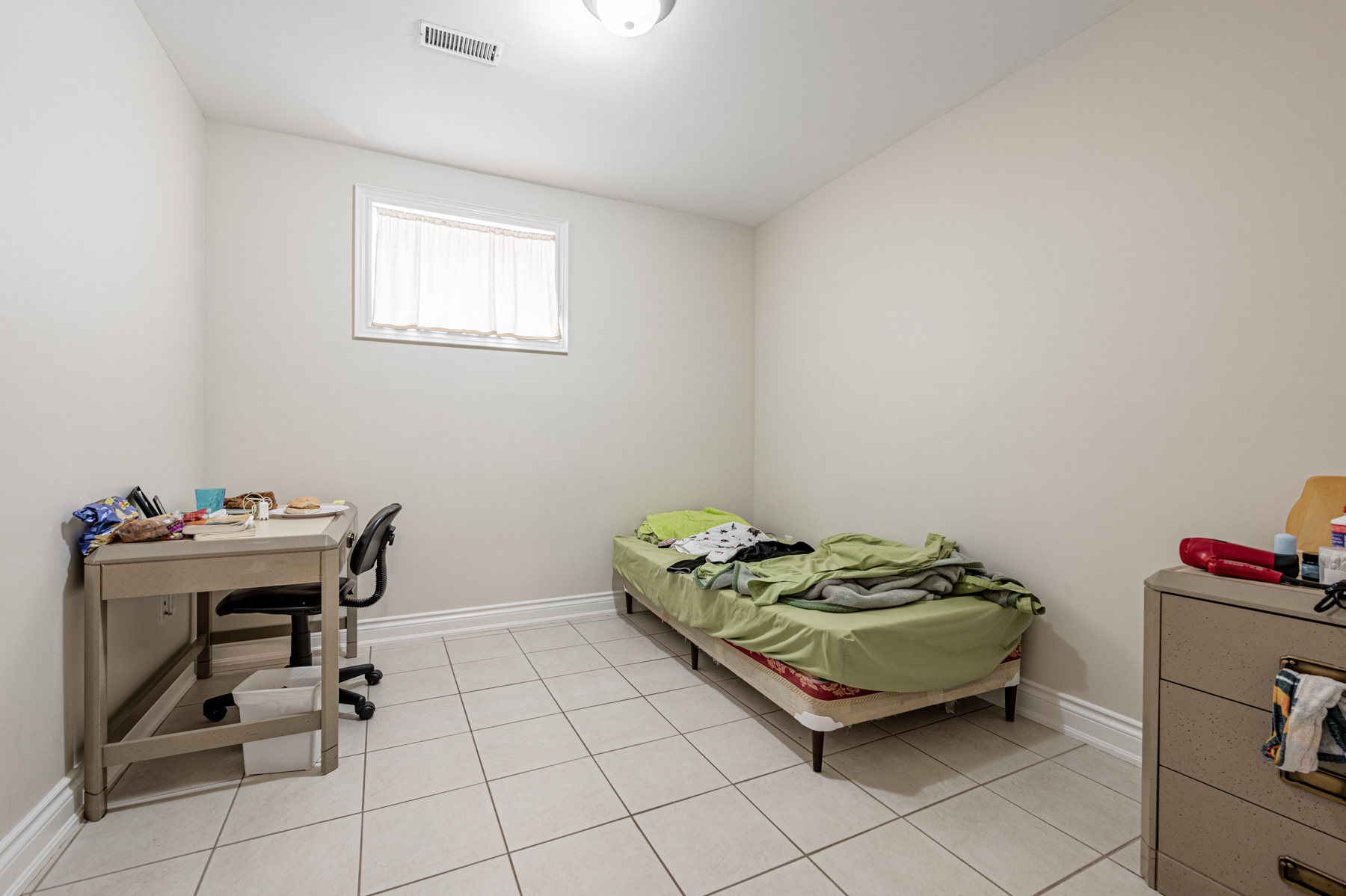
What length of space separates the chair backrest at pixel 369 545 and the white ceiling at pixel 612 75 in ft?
6.66

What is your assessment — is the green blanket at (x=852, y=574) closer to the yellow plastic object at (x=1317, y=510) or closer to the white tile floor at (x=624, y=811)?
the white tile floor at (x=624, y=811)

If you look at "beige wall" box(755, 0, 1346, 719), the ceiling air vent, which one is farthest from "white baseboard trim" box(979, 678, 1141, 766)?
the ceiling air vent

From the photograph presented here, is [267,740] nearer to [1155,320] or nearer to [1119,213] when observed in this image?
[1155,320]

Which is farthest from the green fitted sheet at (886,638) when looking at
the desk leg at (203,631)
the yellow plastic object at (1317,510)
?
the desk leg at (203,631)

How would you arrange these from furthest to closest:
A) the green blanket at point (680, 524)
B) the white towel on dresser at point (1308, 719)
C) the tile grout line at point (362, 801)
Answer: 1. the green blanket at point (680, 524)
2. the tile grout line at point (362, 801)
3. the white towel on dresser at point (1308, 719)

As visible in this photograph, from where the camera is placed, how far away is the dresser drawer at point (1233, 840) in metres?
1.29

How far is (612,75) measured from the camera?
2.64 m

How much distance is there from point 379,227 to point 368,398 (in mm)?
1015

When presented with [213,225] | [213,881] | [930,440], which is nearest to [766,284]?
[930,440]

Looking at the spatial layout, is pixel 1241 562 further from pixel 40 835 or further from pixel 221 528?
pixel 40 835

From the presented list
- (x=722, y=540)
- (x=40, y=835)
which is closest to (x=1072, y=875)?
(x=722, y=540)

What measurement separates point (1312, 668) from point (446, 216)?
4.09 metres

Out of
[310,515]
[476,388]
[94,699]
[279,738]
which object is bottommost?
[279,738]

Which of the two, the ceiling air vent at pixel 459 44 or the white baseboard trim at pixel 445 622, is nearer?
the ceiling air vent at pixel 459 44
